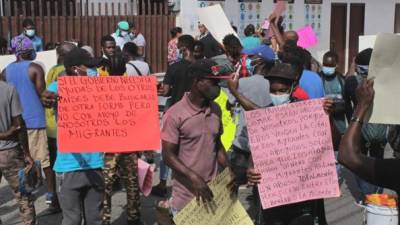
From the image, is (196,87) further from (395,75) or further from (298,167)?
(395,75)

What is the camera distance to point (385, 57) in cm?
271

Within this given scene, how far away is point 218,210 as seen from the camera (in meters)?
4.20

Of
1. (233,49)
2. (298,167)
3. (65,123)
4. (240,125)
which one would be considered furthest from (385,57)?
(233,49)

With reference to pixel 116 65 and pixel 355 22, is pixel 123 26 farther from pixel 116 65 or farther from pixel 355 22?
pixel 355 22

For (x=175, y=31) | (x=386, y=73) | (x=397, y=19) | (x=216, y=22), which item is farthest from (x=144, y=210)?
(x=397, y=19)

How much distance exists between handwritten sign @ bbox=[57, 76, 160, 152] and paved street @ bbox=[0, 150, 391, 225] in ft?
5.77

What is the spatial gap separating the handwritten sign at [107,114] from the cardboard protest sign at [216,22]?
146 inches

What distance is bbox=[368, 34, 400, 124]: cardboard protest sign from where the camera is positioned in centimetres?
270

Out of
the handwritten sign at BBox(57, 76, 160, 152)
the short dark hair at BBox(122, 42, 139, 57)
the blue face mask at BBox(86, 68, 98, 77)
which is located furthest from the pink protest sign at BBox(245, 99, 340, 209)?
the short dark hair at BBox(122, 42, 139, 57)

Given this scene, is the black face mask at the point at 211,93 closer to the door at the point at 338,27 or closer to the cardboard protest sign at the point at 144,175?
the cardboard protest sign at the point at 144,175

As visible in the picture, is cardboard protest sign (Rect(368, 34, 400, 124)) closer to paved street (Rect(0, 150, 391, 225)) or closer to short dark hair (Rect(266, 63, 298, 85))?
short dark hair (Rect(266, 63, 298, 85))

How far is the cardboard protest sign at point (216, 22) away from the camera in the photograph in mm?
8602

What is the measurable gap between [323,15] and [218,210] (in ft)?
48.6

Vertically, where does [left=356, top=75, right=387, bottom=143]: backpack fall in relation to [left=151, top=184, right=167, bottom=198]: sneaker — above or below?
above
